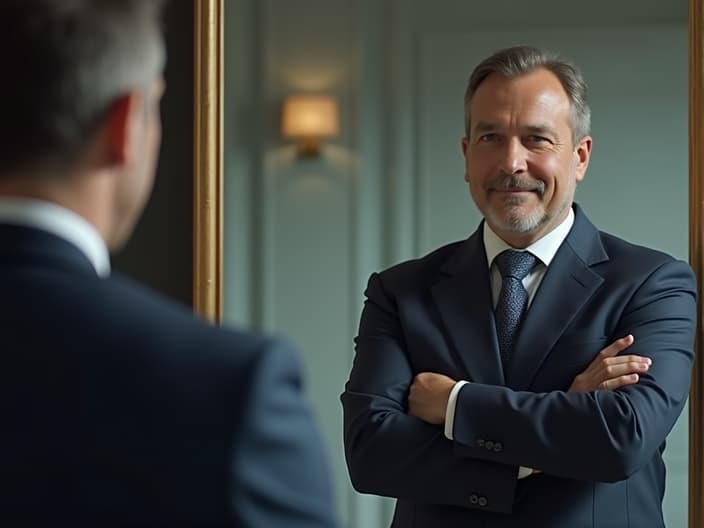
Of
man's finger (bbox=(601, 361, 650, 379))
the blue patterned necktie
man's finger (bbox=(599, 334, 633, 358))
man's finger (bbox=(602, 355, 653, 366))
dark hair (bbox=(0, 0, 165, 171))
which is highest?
dark hair (bbox=(0, 0, 165, 171))

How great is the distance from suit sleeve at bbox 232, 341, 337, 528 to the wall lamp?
132 centimetres

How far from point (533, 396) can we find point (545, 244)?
0.34 m

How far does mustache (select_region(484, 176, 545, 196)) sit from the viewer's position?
6.40 feet

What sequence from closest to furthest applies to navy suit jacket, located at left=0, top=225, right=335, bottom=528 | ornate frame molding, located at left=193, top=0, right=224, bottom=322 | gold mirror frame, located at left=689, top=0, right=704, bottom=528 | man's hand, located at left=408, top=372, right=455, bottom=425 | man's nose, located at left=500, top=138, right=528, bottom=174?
navy suit jacket, located at left=0, top=225, right=335, bottom=528
man's hand, located at left=408, top=372, right=455, bottom=425
man's nose, located at left=500, top=138, right=528, bottom=174
gold mirror frame, located at left=689, top=0, right=704, bottom=528
ornate frame molding, located at left=193, top=0, right=224, bottom=322

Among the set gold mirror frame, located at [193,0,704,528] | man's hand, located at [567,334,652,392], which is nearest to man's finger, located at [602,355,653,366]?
man's hand, located at [567,334,652,392]

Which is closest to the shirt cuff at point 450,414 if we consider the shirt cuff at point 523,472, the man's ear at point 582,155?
the shirt cuff at point 523,472

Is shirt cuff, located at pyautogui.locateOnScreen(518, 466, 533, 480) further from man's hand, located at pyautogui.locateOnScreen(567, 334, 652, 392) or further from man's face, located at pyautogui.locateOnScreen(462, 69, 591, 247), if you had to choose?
man's face, located at pyautogui.locateOnScreen(462, 69, 591, 247)

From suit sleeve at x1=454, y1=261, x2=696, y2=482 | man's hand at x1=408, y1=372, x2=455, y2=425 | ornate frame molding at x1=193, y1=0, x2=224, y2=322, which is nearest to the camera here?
suit sleeve at x1=454, y1=261, x2=696, y2=482

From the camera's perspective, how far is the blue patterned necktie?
1901mm

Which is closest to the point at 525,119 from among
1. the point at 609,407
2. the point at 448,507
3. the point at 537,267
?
the point at 537,267

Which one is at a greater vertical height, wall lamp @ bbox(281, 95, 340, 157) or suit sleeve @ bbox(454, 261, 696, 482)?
wall lamp @ bbox(281, 95, 340, 157)

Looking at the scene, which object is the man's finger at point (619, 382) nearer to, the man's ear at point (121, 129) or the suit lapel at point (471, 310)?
the suit lapel at point (471, 310)

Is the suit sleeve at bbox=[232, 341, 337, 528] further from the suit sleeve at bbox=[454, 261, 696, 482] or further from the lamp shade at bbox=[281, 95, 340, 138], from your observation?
the lamp shade at bbox=[281, 95, 340, 138]

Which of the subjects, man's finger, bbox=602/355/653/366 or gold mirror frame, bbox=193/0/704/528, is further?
gold mirror frame, bbox=193/0/704/528
